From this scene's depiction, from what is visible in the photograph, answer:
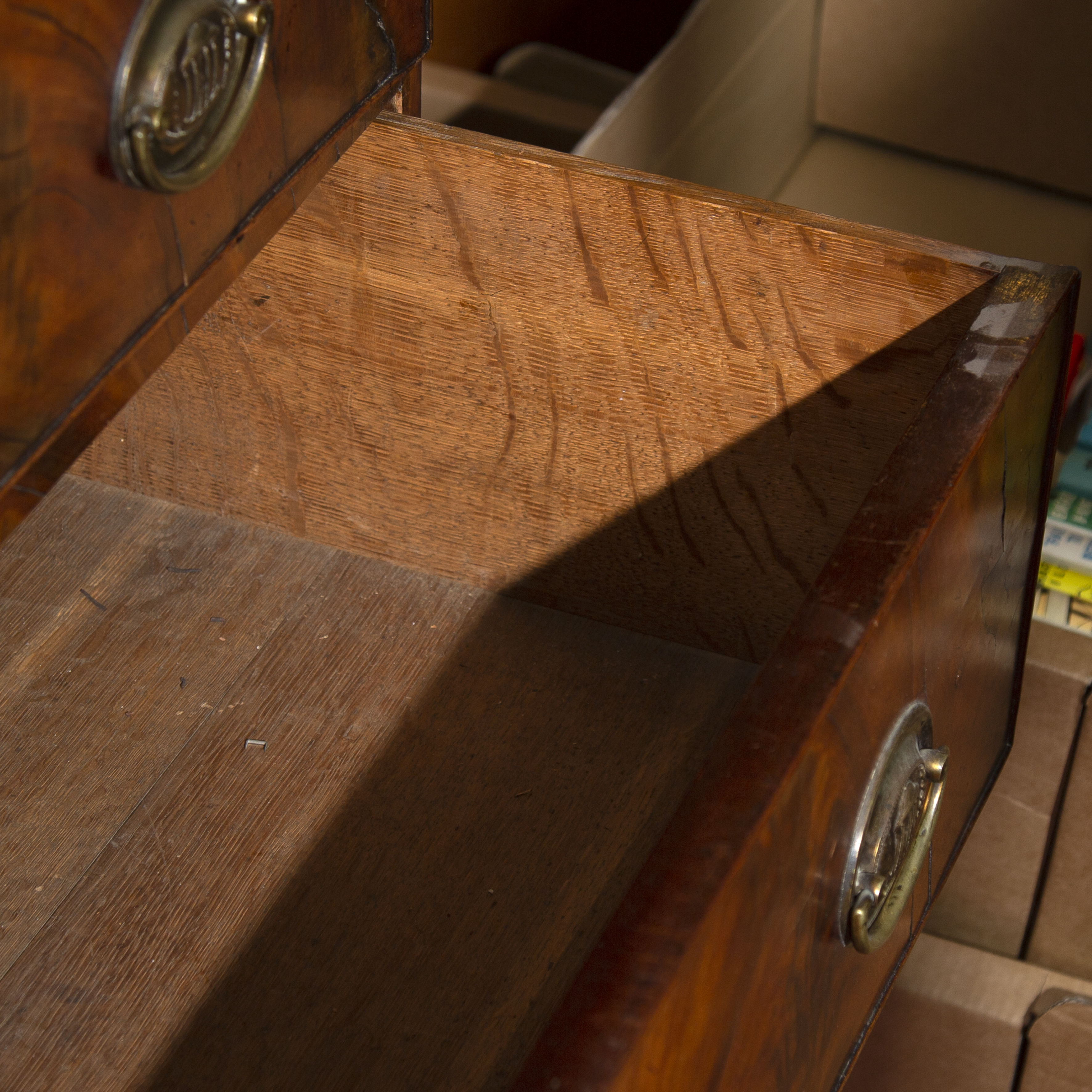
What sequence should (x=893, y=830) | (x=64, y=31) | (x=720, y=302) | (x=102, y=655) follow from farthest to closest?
(x=102, y=655) < (x=720, y=302) < (x=893, y=830) < (x=64, y=31)

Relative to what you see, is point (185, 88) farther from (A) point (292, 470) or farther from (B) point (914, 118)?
(B) point (914, 118)

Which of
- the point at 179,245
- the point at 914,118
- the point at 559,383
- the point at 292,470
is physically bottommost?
the point at 914,118

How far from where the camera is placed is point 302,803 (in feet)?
2.16

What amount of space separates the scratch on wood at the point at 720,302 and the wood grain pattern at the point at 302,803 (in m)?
0.22

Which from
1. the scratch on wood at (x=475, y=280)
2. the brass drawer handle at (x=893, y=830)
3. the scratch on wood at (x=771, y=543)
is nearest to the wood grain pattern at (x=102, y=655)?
the scratch on wood at (x=475, y=280)

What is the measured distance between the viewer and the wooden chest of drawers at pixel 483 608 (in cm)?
50

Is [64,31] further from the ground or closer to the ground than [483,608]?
further from the ground

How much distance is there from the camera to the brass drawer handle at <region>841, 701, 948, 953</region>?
0.46 metres

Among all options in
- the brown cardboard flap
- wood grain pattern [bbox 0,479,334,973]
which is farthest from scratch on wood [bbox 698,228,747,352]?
the brown cardboard flap

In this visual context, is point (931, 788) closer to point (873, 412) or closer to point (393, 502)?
point (873, 412)

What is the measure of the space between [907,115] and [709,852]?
151cm

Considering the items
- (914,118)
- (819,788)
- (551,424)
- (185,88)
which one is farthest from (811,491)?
(914,118)

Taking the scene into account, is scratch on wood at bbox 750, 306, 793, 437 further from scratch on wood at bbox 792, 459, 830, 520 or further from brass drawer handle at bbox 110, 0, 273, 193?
brass drawer handle at bbox 110, 0, 273, 193

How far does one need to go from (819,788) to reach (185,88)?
30cm
